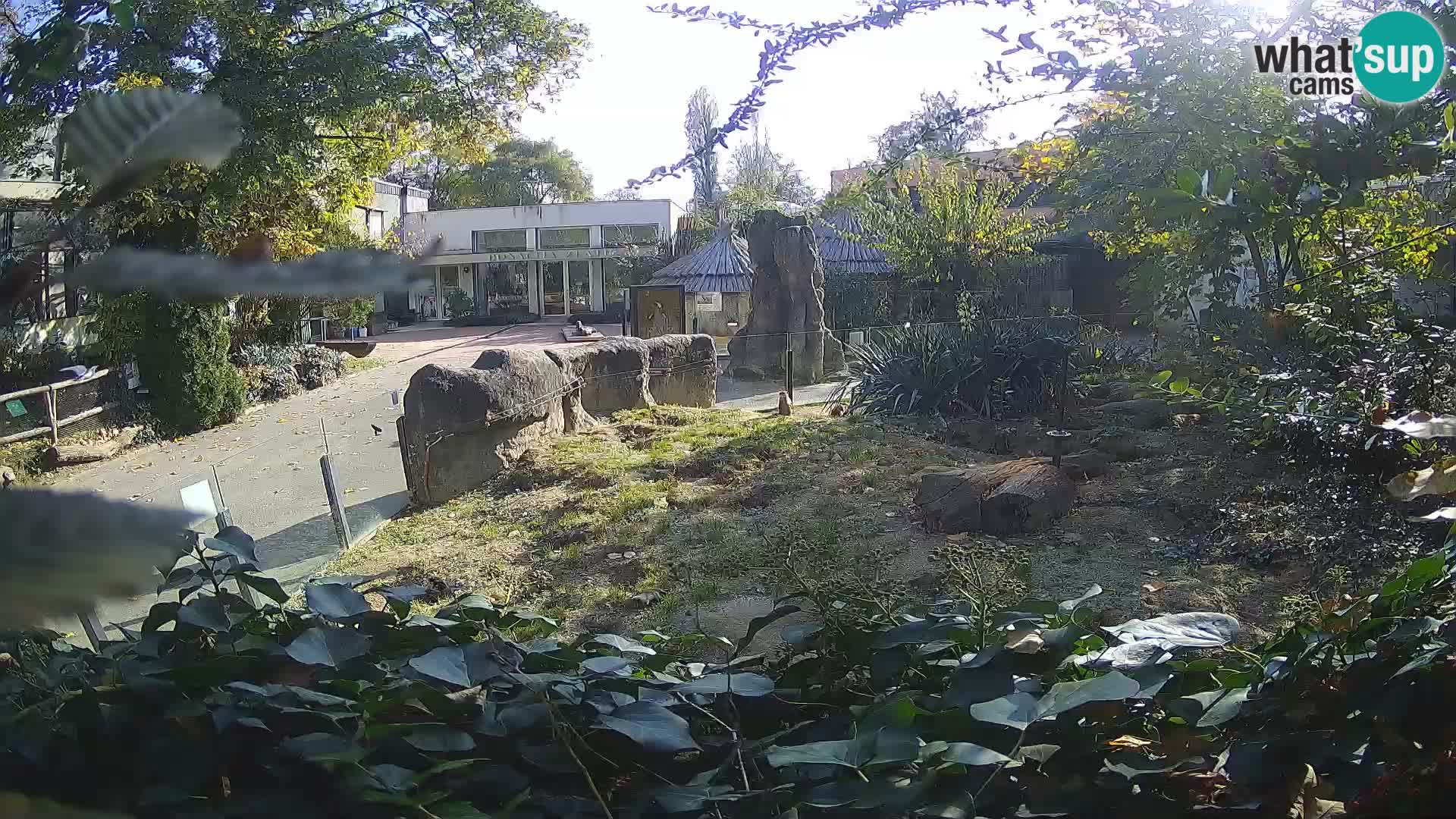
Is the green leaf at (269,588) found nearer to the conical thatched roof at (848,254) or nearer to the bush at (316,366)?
the bush at (316,366)

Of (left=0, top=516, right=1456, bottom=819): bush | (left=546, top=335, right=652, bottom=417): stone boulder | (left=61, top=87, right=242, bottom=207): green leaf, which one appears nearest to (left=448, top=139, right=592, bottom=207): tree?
(left=546, top=335, right=652, bottom=417): stone boulder

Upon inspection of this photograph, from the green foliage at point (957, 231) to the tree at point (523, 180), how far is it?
26.8 metres

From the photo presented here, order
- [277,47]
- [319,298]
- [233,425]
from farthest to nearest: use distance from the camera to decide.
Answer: [233,425]
[277,47]
[319,298]

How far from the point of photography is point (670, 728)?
55.6 inches

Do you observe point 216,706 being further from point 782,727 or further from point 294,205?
point 294,205

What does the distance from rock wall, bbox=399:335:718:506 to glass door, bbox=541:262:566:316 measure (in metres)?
25.0

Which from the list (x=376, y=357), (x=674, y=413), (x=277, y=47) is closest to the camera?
(x=674, y=413)

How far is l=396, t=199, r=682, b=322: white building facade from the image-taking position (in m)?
32.2

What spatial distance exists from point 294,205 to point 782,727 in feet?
44.0

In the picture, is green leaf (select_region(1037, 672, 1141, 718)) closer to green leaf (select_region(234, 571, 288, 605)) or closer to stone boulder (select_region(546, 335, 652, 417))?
green leaf (select_region(234, 571, 288, 605))

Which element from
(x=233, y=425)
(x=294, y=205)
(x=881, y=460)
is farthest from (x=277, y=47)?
(x=881, y=460)

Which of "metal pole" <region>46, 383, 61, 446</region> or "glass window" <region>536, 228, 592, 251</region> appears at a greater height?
"glass window" <region>536, 228, 592, 251</region>

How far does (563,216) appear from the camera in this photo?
3353 cm

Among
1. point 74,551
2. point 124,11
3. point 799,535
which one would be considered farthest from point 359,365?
point 74,551
